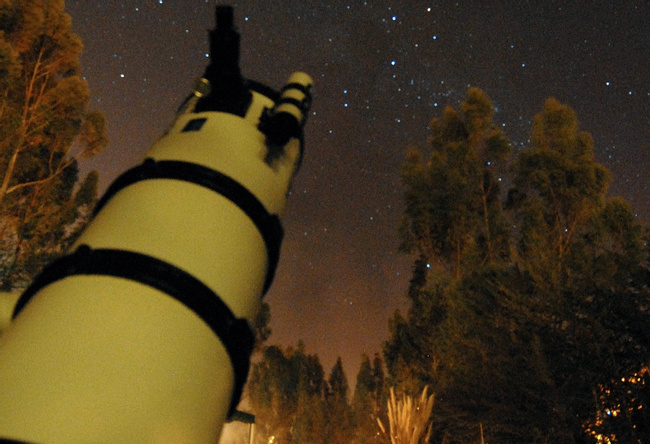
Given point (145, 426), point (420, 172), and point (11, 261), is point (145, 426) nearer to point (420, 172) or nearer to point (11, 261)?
point (11, 261)

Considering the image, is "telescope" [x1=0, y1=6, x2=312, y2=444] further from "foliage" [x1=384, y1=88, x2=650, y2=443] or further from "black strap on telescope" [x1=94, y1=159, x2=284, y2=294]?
"foliage" [x1=384, y1=88, x2=650, y2=443]

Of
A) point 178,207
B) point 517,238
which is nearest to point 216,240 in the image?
point 178,207

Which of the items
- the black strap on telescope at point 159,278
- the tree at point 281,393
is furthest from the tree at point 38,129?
the tree at point 281,393

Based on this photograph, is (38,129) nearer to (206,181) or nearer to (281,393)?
(206,181)

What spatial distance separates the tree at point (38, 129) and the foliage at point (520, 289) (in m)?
10.2

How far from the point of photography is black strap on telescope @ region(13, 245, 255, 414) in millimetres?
1042

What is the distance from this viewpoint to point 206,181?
126cm

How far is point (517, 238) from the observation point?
15.0 meters

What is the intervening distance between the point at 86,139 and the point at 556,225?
1391 centimetres

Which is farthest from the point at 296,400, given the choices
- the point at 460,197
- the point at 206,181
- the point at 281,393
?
the point at 206,181

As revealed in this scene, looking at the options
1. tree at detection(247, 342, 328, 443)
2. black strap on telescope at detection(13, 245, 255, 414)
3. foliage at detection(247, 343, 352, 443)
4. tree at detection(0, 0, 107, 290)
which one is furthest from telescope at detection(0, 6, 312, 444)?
tree at detection(247, 342, 328, 443)

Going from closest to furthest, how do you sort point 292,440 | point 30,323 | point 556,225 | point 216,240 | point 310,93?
point 30,323 → point 216,240 → point 310,93 → point 556,225 → point 292,440

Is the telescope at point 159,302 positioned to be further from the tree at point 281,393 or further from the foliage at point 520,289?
the tree at point 281,393

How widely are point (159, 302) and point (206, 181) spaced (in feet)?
1.25
